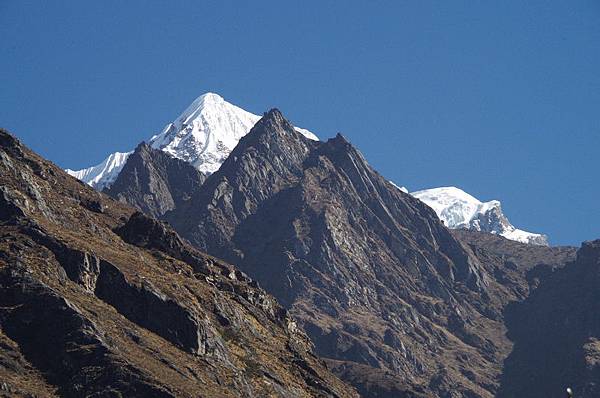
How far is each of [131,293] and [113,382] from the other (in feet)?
92.8

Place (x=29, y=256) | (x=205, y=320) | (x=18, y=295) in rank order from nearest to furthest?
(x=18, y=295) → (x=29, y=256) → (x=205, y=320)

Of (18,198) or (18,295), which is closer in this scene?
(18,295)

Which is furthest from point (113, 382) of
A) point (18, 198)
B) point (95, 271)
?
point (18, 198)

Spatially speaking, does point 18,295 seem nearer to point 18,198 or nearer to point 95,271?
point 95,271

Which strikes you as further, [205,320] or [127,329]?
[205,320]

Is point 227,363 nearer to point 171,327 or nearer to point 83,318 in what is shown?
point 171,327

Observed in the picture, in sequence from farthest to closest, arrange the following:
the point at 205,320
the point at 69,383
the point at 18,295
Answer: the point at 205,320 < the point at 18,295 < the point at 69,383

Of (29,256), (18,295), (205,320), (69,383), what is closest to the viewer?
(69,383)

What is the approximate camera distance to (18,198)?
195750 millimetres

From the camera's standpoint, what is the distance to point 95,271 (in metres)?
183

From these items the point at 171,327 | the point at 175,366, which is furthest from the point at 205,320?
the point at 175,366

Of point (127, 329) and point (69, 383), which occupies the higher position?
point (127, 329)

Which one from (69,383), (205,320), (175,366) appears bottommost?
(69,383)

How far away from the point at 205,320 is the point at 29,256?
97.0 feet
